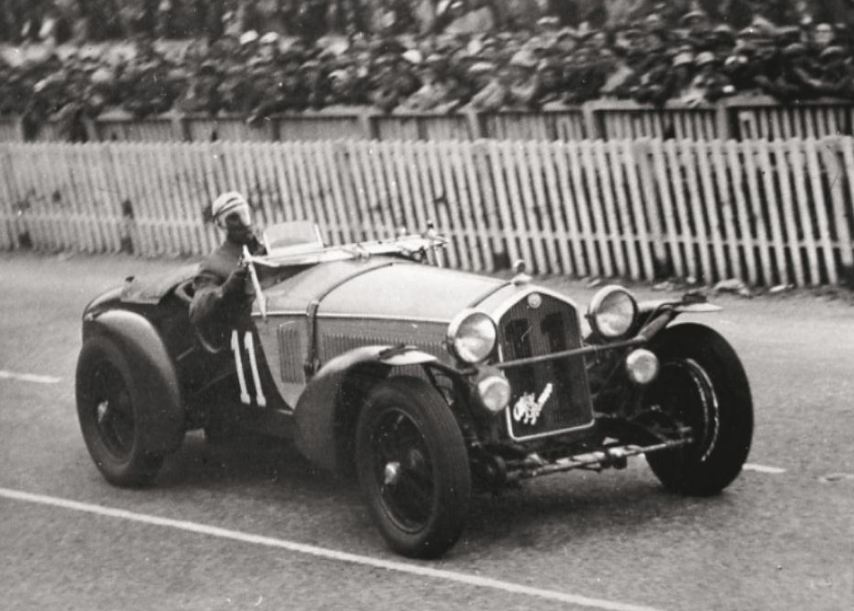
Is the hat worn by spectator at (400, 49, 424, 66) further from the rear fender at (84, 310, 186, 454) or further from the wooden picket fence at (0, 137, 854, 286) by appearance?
the rear fender at (84, 310, 186, 454)

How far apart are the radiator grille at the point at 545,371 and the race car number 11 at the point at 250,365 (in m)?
1.64

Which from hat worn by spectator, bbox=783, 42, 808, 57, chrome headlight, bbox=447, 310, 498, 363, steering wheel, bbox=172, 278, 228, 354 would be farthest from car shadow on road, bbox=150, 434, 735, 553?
hat worn by spectator, bbox=783, 42, 808, 57

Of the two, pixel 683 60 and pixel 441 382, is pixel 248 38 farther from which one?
pixel 441 382

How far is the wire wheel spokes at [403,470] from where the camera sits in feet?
24.4

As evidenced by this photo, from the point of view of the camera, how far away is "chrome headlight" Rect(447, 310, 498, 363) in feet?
24.5

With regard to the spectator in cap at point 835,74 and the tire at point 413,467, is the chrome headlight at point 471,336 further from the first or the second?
the spectator in cap at point 835,74

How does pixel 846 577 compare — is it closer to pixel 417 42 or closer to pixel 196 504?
pixel 196 504

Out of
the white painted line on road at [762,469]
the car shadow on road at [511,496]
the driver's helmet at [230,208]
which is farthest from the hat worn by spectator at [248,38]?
the white painted line on road at [762,469]

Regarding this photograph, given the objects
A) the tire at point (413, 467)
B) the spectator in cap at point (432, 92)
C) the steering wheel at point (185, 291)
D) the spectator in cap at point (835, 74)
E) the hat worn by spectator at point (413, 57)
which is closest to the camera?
the tire at point (413, 467)

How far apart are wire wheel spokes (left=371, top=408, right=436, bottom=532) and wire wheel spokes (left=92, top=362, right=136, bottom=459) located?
86.4 inches

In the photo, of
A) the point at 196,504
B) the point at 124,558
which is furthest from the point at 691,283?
the point at 124,558

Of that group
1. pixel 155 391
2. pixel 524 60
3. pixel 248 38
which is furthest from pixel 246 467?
pixel 248 38

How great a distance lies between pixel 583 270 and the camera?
1527 cm

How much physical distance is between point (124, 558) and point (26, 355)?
6154 mm
